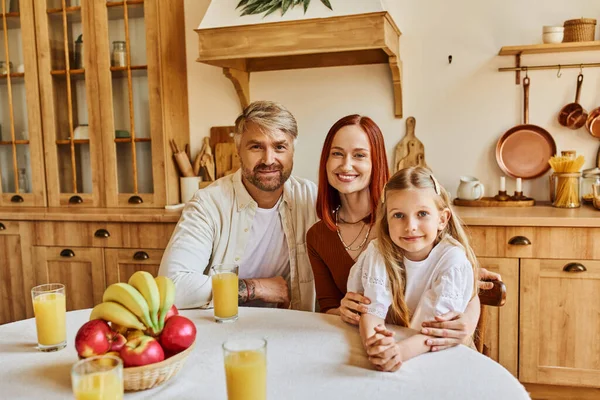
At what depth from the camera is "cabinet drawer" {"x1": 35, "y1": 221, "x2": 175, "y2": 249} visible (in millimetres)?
2834

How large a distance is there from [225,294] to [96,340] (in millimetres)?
449

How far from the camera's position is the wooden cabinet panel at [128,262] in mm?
2846

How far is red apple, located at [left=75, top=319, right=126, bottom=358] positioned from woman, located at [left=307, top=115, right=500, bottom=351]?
0.79 metres

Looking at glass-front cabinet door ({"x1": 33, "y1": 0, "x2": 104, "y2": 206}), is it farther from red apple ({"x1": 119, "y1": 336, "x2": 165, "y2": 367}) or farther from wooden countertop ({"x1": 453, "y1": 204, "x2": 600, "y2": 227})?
red apple ({"x1": 119, "y1": 336, "x2": 165, "y2": 367})

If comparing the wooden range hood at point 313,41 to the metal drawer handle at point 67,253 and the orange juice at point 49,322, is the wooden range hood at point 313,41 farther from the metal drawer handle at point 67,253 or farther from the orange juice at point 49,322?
the orange juice at point 49,322

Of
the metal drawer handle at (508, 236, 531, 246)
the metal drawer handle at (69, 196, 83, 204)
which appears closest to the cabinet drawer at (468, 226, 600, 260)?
the metal drawer handle at (508, 236, 531, 246)

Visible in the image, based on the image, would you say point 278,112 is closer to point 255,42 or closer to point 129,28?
point 255,42

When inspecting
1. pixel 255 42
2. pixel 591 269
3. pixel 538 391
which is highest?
pixel 255 42

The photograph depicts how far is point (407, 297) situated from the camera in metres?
1.44

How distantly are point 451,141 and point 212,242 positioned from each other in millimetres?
1486

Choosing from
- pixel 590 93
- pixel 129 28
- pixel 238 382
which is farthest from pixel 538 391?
pixel 129 28

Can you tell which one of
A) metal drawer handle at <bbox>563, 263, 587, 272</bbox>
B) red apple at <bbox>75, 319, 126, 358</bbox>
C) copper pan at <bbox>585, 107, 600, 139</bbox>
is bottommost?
metal drawer handle at <bbox>563, 263, 587, 272</bbox>

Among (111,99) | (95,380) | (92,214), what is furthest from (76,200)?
(95,380)

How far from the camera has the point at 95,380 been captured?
2.91 ft
